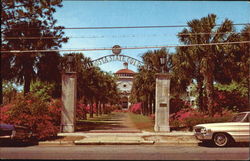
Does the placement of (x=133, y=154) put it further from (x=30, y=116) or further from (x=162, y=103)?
(x=162, y=103)

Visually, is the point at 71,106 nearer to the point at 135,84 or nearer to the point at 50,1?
the point at 50,1

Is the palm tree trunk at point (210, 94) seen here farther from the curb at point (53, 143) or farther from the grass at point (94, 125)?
the curb at point (53, 143)

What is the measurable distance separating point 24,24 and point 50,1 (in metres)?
2.86

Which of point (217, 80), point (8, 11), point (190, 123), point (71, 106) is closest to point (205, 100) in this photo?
point (217, 80)

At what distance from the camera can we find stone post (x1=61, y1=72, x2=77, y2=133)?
16844 millimetres

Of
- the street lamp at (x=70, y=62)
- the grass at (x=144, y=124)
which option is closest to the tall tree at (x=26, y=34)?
the street lamp at (x=70, y=62)

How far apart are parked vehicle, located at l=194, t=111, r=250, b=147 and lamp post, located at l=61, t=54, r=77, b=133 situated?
28.3 ft

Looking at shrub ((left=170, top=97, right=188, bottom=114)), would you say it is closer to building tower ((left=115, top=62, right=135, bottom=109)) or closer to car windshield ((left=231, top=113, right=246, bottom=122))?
car windshield ((left=231, top=113, right=246, bottom=122))

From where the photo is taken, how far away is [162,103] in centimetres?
1720

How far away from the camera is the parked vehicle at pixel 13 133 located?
37.3 ft

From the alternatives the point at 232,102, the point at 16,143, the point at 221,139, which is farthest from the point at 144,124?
the point at 16,143

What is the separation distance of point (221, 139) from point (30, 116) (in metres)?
9.72

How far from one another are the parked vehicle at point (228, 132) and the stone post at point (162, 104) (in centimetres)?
524

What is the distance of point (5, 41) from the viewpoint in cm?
1956
